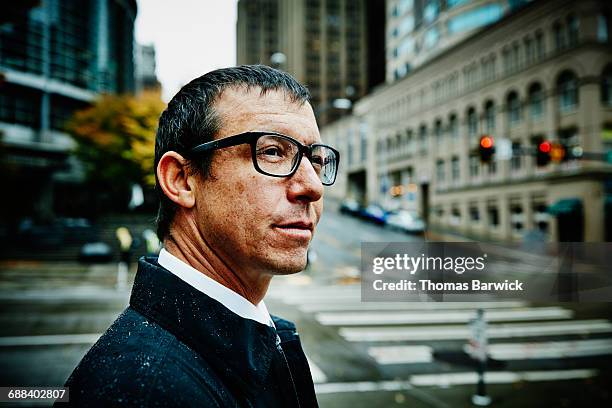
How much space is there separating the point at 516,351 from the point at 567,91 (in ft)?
75.1

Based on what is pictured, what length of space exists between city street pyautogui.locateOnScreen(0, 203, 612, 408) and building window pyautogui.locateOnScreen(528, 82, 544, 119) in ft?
63.3

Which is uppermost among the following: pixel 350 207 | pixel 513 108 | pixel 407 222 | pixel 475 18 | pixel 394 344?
pixel 475 18

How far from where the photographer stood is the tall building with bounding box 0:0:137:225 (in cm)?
2797

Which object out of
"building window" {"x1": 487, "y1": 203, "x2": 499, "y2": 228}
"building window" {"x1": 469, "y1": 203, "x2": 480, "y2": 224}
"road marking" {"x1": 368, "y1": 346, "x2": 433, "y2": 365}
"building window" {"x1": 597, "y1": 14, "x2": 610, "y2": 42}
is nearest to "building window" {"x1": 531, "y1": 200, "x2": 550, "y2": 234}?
"building window" {"x1": 487, "y1": 203, "x2": 499, "y2": 228}

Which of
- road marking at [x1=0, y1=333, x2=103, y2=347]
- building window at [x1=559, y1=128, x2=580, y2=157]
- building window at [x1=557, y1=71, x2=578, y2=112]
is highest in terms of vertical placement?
building window at [x1=557, y1=71, x2=578, y2=112]

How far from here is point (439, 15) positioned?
38.0 meters

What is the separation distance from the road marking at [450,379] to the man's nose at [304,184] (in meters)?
6.11

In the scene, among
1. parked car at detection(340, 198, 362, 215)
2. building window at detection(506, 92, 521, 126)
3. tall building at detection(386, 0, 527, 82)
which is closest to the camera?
building window at detection(506, 92, 521, 126)

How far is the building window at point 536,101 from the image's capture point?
27.4m

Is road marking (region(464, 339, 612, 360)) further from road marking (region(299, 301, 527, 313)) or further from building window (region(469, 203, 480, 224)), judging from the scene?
building window (region(469, 203, 480, 224))

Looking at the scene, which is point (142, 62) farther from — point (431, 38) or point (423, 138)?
point (431, 38)

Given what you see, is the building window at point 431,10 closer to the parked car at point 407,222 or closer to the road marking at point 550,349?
the parked car at point 407,222

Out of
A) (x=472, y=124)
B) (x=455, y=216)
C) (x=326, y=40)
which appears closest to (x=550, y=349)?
(x=455, y=216)

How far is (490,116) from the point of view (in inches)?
1212
